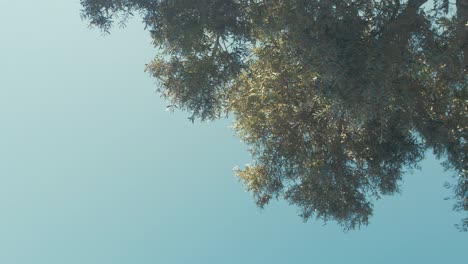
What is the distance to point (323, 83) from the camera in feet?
49.4

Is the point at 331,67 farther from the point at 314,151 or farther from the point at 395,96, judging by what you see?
the point at 314,151

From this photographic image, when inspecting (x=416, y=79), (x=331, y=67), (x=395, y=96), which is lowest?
(x=331, y=67)

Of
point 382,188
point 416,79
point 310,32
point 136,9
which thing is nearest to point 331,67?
point 310,32

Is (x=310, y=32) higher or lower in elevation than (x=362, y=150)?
lower

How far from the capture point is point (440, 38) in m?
15.4

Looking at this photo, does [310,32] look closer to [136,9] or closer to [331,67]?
[331,67]

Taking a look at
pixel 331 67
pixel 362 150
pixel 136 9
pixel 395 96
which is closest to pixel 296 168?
pixel 362 150

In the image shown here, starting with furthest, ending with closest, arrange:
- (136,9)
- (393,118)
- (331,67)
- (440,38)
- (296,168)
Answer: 1. (296,168)
2. (393,118)
3. (136,9)
4. (440,38)
5. (331,67)

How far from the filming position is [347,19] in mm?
15211

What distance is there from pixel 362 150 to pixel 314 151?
1950 mm

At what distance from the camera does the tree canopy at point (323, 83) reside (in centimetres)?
1480

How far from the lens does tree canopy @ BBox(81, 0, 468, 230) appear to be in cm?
1480

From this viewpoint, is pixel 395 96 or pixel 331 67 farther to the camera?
pixel 395 96

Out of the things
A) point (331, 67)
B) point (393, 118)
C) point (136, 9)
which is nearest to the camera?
point (331, 67)
